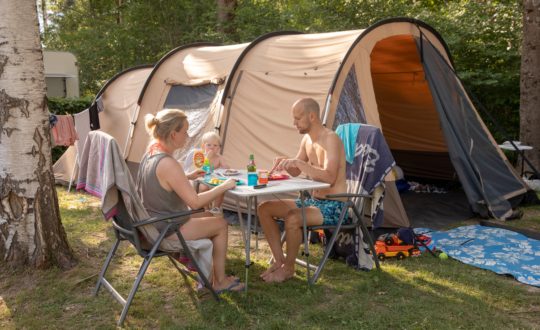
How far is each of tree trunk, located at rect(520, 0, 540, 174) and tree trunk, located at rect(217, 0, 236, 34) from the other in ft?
23.0

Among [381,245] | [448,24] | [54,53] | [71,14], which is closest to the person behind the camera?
[381,245]

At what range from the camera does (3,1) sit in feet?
11.2

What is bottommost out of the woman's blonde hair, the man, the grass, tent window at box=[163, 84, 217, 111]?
the grass

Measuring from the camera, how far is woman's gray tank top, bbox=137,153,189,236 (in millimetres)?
3006

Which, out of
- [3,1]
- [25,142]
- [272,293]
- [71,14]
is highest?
[71,14]

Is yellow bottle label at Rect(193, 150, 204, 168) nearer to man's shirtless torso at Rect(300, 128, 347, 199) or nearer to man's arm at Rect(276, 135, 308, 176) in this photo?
man's arm at Rect(276, 135, 308, 176)

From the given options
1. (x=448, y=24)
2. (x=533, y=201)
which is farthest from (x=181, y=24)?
(x=533, y=201)

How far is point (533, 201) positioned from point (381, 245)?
263 cm

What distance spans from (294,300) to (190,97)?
11.4 feet

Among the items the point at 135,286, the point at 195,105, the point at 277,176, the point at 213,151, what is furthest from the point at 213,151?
the point at 195,105

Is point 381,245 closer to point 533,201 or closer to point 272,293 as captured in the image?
point 272,293

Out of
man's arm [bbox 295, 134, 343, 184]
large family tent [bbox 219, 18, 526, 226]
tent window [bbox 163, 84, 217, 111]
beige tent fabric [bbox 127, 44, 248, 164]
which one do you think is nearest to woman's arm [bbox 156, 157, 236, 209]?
man's arm [bbox 295, 134, 343, 184]

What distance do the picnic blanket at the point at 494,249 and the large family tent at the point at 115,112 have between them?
4150 millimetres

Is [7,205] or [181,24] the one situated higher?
[181,24]
